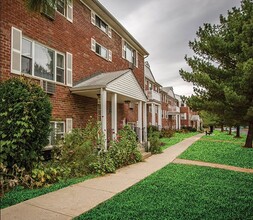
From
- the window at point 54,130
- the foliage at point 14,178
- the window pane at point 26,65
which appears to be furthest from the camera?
the window at point 54,130

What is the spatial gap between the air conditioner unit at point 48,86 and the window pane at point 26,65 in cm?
66

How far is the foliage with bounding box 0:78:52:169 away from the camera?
5.63m

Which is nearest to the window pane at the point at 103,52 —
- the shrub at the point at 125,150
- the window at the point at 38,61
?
the window at the point at 38,61

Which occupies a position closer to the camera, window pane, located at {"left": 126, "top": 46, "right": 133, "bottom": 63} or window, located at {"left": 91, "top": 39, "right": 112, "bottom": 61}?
window, located at {"left": 91, "top": 39, "right": 112, "bottom": 61}

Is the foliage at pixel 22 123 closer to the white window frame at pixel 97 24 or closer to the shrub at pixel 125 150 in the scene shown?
the shrub at pixel 125 150

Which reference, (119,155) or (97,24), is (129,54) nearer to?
(97,24)

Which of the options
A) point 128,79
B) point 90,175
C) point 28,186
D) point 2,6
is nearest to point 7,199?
point 28,186

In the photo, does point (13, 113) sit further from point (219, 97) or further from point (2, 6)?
point (219, 97)

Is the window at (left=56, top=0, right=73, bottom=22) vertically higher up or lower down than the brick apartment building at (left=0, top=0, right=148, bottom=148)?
higher up

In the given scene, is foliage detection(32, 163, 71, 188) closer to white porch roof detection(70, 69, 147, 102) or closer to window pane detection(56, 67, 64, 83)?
white porch roof detection(70, 69, 147, 102)

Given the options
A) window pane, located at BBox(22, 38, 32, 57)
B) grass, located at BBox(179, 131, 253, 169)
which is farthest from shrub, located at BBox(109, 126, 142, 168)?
window pane, located at BBox(22, 38, 32, 57)

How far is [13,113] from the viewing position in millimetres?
5836

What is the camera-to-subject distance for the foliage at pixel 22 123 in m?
5.63

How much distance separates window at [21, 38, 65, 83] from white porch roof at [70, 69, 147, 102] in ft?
3.68
